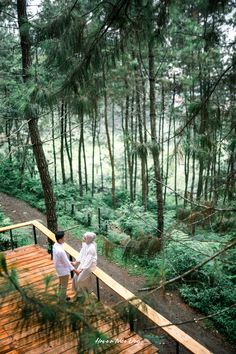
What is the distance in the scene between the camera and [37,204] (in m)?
15.7

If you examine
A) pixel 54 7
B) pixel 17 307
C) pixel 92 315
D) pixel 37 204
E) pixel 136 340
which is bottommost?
pixel 37 204

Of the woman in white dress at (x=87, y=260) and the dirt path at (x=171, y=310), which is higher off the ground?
the woman in white dress at (x=87, y=260)

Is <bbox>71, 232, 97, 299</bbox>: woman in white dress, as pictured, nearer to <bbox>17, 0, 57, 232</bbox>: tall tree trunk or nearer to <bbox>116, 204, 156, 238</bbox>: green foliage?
<bbox>17, 0, 57, 232</bbox>: tall tree trunk

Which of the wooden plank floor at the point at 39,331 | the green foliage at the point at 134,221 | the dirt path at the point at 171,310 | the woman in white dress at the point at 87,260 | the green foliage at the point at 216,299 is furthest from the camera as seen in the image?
the green foliage at the point at 134,221

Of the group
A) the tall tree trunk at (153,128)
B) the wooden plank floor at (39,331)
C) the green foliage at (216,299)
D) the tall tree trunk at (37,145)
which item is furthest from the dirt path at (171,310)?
the tall tree trunk at (37,145)

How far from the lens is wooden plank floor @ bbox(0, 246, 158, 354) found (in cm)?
198

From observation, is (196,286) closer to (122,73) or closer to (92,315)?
(92,315)

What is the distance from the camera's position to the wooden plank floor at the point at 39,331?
78.1 inches

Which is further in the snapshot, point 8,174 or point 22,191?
point 8,174

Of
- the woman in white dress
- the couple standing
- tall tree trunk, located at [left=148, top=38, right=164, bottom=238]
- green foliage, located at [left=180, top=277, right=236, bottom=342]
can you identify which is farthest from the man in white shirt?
green foliage, located at [left=180, top=277, right=236, bottom=342]

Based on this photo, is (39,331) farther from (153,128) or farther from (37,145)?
(153,128)

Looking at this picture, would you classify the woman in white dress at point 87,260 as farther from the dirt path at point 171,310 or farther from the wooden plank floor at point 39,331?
the dirt path at point 171,310

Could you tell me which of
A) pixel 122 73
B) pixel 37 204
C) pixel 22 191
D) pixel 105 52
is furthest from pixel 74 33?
pixel 22 191

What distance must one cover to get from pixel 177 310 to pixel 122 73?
958 cm
